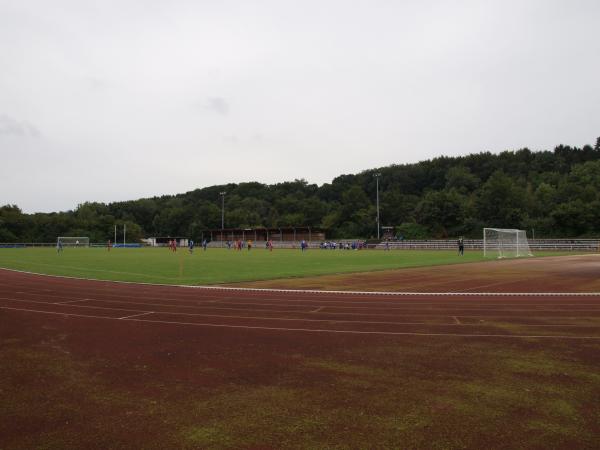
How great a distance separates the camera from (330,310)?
38.0 feet

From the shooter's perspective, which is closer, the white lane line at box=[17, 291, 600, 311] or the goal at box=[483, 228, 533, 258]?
the white lane line at box=[17, 291, 600, 311]

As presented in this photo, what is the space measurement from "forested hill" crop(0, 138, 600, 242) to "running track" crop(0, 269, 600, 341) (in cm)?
5870

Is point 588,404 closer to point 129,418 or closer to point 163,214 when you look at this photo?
point 129,418

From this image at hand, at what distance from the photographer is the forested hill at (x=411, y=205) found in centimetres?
7819

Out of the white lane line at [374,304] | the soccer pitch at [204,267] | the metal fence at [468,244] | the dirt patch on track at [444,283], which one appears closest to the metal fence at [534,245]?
the metal fence at [468,244]

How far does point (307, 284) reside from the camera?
58.8 ft

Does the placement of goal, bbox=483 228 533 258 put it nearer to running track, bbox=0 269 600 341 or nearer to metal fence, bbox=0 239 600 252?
metal fence, bbox=0 239 600 252

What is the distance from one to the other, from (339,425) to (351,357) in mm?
2609

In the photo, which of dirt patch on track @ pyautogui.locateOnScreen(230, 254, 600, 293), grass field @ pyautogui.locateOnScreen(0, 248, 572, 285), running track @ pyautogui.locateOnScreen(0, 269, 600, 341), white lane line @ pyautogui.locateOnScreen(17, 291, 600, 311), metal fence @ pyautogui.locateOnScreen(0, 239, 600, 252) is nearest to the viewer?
running track @ pyautogui.locateOnScreen(0, 269, 600, 341)

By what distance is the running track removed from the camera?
9.16 m

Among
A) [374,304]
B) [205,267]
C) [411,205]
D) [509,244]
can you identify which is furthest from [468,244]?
[374,304]

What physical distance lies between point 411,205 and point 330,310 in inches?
3923

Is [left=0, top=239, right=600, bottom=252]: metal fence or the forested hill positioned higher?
the forested hill

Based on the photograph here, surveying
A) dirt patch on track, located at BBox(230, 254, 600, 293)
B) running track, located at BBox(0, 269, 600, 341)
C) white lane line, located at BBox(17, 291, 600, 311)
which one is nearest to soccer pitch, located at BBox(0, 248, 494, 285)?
dirt patch on track, located at BBox(230, 254, 600, 293)
